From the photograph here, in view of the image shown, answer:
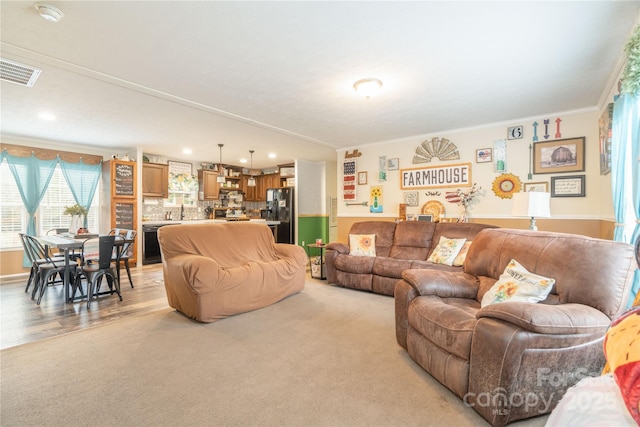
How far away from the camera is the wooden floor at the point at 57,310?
2824 mm

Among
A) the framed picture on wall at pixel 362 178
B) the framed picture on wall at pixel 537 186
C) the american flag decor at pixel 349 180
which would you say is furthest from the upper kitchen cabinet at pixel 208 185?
the framed picture on wall at pixel 537 186

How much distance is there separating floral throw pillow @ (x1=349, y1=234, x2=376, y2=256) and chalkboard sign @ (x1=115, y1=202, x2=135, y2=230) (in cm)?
469

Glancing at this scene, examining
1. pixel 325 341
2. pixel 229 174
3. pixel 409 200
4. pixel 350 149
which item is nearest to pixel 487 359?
pixel 325 341

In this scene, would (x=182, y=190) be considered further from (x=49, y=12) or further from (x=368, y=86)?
(x=368, y=86)

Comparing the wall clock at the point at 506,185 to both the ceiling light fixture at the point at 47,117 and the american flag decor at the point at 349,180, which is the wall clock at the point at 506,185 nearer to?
the american flag decor at the point at 349,180

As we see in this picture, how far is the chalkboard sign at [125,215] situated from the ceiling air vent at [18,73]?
341cm

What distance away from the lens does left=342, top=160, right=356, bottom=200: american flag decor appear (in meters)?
6.00

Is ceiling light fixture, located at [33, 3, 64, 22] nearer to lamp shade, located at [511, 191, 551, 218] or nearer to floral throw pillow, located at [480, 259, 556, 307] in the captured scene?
floral throw pillow, located at [480, 259, 556, 307]

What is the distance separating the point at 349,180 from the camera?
6.07 meters

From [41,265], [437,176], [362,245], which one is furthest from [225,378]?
[437,176]

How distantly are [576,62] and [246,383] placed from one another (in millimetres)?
3762

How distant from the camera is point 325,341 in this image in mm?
2602

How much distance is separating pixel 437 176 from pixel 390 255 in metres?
1.63

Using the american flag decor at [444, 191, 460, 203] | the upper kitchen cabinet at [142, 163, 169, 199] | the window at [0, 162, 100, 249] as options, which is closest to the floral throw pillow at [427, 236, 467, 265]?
the american flag decor at [444, 191, 460, 203]
